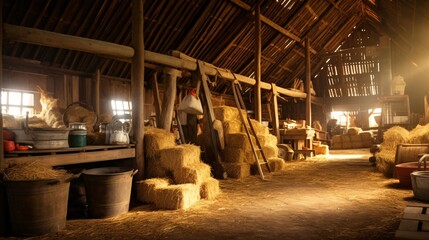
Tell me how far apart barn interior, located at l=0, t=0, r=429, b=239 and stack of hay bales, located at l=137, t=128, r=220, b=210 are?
3cm

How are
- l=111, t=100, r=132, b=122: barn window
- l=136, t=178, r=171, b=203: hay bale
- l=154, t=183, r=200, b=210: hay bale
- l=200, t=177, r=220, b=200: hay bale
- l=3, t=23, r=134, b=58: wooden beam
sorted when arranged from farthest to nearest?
l=111, t=100, r=132, b=122: barn window
l=200, t=177, r=220, b=200: hay bale
l=136, t=178, r=171, b=203: hay bale
l=154, t=183, r=200, b=210: hay bale
l=3, t=23, r=134, b=58: wooden beam

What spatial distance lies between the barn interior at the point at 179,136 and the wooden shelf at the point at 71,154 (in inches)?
1.0

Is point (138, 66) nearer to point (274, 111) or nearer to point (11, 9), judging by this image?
point (11, 9)

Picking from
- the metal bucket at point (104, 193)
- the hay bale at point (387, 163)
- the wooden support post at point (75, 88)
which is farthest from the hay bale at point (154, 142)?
the hay bale at point (387, 163)

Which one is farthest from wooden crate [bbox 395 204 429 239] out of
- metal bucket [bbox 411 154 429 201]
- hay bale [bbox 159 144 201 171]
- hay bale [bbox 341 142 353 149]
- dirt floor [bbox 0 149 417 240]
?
hay bale [bbox 341 142 353 149]

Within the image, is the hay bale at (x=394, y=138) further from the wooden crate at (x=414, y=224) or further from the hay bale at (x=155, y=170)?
the hay bale at (x=155, y=170)

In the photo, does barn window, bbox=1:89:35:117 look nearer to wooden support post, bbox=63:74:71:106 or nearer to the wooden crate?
wooden support post, bbox=63:74:71:106

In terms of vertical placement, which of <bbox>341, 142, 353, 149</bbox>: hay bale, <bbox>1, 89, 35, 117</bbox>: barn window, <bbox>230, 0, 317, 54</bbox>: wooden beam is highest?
<bbox>230, 0, 317, 54</bbox>: wooden beam

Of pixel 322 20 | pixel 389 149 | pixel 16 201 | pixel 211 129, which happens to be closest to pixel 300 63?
pixel 322 20

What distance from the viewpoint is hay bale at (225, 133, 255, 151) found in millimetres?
9656

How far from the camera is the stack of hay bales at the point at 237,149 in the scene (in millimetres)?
9469

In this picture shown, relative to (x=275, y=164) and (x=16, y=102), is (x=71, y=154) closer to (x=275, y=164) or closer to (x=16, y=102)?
(x=16, y=102)

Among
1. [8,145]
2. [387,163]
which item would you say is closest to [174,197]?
[8,145]

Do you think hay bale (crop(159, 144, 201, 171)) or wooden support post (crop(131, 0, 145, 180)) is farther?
wooden support post (crop(131, 0, 145, 180))
